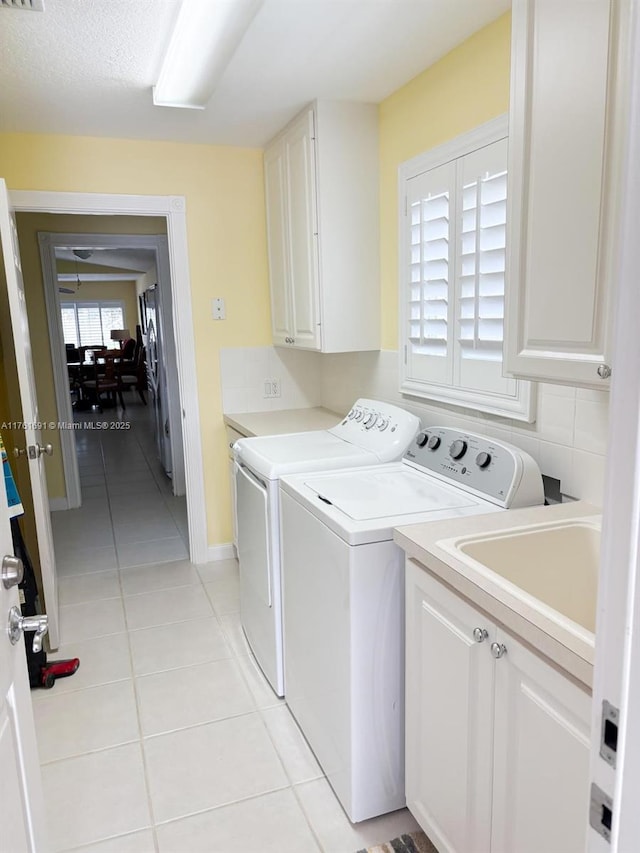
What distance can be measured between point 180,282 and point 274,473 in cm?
168

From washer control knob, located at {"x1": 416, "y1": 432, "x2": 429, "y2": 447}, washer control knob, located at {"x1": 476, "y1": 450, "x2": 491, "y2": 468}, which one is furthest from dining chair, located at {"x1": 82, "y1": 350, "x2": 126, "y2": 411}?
washer control knob, located at {"x1": 476, "y1": 450, "x2": 491, "y2": 468}

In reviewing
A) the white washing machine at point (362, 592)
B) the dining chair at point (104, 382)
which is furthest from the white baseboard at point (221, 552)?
the dining chair at point (104, 382)

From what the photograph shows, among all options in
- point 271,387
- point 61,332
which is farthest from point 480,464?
point 61,332

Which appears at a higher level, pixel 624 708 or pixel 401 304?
pixel 401 304

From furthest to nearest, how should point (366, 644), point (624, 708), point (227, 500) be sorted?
point (227, 500) → point (366, 644) → point (624, 708)

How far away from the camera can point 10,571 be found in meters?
1.07

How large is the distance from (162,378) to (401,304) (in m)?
3.28

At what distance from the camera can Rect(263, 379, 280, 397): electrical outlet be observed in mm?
3684

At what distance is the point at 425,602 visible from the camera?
1.48 m

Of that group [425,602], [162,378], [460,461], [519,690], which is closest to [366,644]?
[425,602]

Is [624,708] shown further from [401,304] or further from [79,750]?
[401,304]

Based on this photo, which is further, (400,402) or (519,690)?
(400,402)

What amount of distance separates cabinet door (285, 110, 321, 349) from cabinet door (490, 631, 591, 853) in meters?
2.04

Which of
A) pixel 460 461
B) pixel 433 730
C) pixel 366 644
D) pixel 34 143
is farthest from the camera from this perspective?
pixel 34 143
